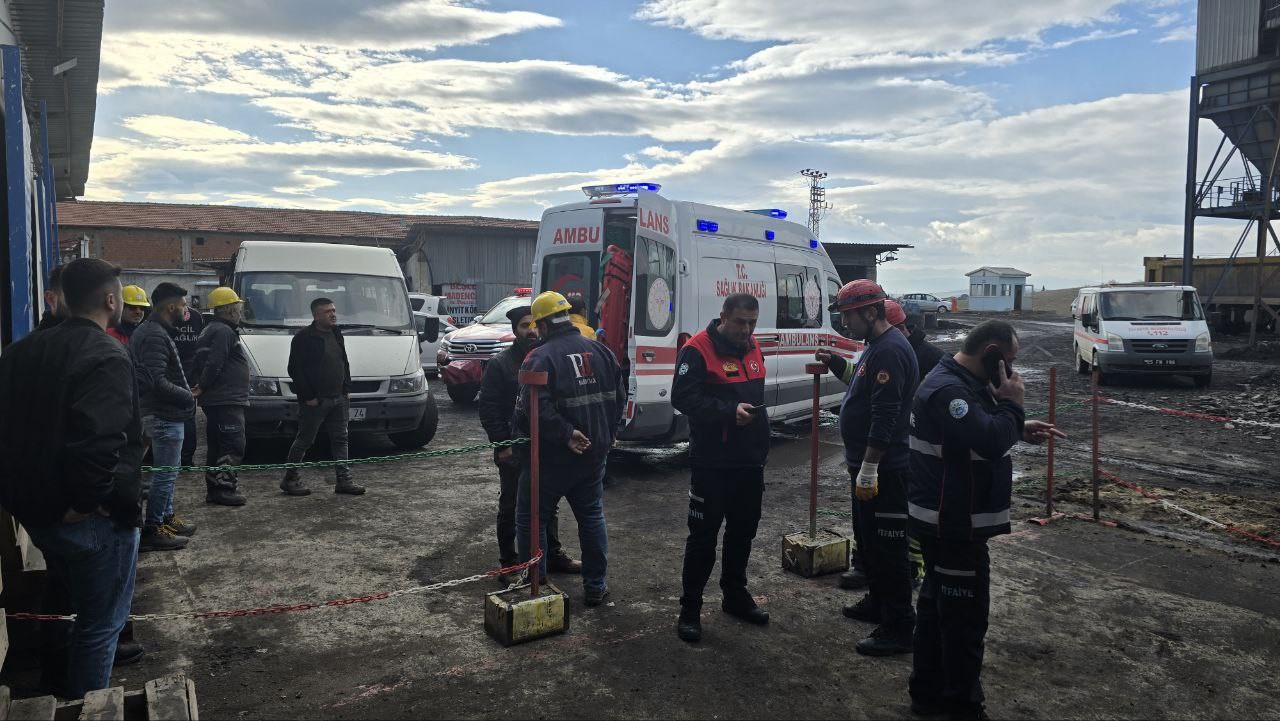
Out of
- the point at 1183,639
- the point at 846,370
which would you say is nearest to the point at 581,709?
the point at 846,370

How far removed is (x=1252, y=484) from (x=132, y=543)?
A: 9.86 m

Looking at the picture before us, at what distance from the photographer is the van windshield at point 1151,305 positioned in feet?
52.9

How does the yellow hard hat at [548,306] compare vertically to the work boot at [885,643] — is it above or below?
above

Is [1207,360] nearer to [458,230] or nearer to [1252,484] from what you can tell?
[1252,484]

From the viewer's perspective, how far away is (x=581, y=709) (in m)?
3.61

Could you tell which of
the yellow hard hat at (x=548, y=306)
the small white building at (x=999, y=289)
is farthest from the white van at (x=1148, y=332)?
the small white building at (x=999, y=289)

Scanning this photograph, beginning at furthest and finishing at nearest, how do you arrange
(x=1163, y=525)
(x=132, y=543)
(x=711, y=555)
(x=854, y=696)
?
(x=1163, y=525) < (x=711, y=555) < (x=854, y=696) < (x=132, y=543)

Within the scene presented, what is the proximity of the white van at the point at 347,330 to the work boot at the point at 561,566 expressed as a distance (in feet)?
12.3

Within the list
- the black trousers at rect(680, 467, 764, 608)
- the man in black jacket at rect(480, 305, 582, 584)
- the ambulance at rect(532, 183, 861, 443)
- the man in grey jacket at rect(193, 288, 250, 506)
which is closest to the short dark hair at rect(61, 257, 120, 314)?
the man in black jacket at rect(480, 305, 582, 584)

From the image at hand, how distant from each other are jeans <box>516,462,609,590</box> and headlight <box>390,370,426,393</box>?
14.2 ft

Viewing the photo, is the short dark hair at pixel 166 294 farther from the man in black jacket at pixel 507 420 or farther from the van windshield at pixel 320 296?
the man in black jacket at pixel 507 420

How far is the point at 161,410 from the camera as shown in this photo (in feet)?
18.9

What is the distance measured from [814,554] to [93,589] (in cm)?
398

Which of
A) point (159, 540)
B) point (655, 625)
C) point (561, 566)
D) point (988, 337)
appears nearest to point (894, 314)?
point (988, 337)
